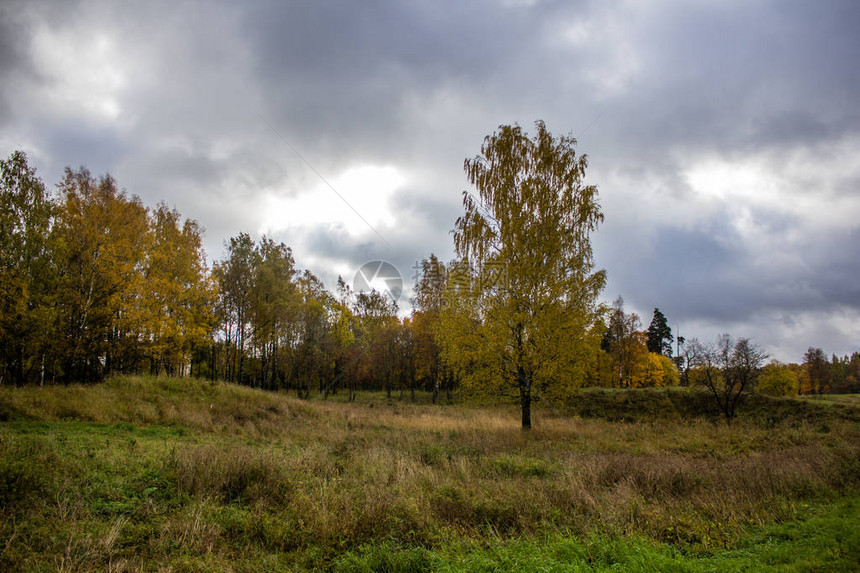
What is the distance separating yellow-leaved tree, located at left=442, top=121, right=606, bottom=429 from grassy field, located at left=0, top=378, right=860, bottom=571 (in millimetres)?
2704

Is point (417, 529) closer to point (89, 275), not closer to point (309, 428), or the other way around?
point (309, 428)

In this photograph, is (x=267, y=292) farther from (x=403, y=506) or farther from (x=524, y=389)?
(x=403, y=506)

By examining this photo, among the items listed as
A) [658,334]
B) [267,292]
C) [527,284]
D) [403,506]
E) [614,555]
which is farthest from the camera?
[658,334]

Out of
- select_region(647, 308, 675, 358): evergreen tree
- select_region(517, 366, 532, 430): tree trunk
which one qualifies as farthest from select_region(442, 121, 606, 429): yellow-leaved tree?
select_region(647, 308, 675, 358): evergreen tree

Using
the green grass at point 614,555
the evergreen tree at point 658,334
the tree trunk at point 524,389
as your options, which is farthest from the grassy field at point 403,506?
the evergreen tree at point 658,334

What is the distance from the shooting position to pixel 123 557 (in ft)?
14.0

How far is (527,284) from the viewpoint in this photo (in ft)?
44.3

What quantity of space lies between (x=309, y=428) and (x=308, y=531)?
10868mm

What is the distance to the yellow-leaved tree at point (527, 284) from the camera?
42.8ft

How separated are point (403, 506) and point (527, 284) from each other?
937 centimetres

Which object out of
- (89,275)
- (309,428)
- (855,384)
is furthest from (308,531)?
(855,384)

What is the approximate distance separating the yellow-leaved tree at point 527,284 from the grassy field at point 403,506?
8.87ft

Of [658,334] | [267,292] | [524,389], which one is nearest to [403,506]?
[524,389]

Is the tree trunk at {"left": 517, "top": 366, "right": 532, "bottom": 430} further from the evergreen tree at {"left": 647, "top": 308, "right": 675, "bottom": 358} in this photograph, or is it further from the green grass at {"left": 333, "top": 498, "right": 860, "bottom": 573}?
the evergreen tree at {"left": 647, "top": 308, "right": 675, "bottom": 358}
